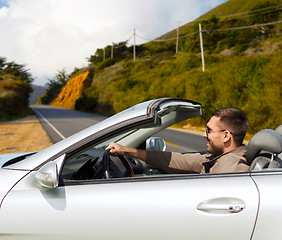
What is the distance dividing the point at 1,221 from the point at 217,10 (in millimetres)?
148853

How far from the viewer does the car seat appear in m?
1.91

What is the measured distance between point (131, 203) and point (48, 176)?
1.74 feet

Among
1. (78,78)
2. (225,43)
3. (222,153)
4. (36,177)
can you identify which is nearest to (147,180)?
(36,177)

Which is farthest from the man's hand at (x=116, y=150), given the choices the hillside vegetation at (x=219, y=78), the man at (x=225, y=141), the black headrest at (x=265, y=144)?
the hillside vegetation at (x=219, y=78)

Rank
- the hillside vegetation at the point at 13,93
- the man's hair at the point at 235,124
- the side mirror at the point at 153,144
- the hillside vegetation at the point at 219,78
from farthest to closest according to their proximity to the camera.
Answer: the hillside vegetation at the point at 13,93 < the hillside vegetation at the point at 219,78 < the side mirror at the point at 153,144 < the man's hair at the point at 235,124

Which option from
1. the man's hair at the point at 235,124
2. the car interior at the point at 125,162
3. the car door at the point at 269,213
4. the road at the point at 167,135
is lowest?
the road at the point at 167,135

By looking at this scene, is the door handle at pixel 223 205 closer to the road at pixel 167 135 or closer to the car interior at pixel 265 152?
the car interior at pixel 265 152

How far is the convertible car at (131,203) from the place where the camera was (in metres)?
1.56

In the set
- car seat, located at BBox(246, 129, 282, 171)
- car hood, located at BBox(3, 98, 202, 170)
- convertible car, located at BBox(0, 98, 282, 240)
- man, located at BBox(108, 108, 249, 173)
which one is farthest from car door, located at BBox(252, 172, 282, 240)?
car hood, located at BBox(3, 98, 202, 170)

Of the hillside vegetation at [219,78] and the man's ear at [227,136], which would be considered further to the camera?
the hillside vegetation at [219,78]

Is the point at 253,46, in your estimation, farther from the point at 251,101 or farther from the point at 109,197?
the point at 109,197

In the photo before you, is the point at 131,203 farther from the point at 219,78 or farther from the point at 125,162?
the point at 219,78

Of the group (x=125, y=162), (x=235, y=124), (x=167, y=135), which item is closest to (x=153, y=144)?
(x=125, y=162)

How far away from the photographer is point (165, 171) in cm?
267
